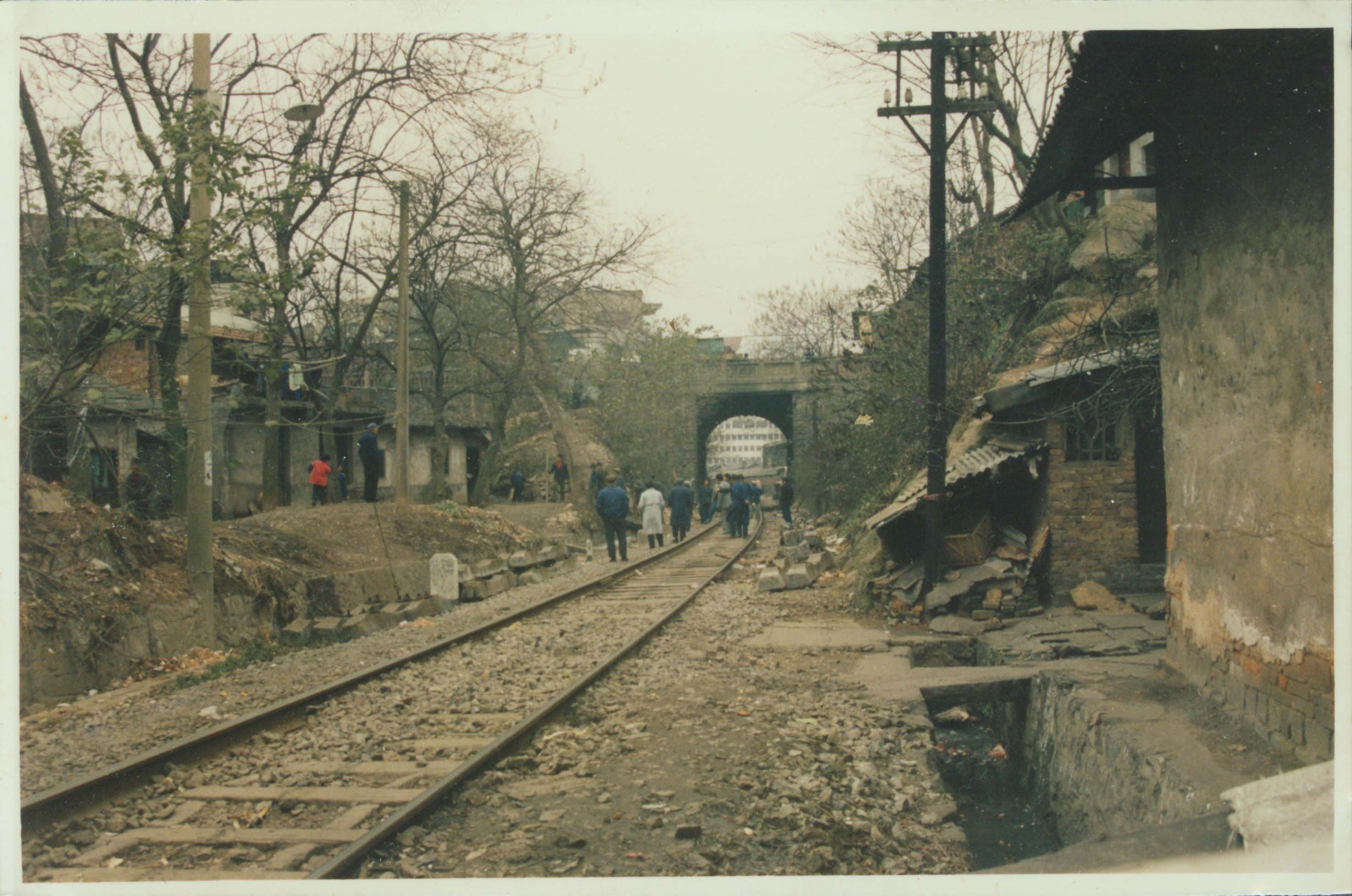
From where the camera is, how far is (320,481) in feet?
59.3

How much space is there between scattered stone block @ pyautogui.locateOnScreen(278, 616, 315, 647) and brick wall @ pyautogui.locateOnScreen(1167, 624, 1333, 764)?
877 centimetres

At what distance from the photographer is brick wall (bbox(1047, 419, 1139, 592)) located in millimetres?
10273

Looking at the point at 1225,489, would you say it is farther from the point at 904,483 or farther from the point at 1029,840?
the point at 904,483

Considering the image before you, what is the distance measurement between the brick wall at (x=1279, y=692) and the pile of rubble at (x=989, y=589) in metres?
4.11

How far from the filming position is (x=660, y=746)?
584cm

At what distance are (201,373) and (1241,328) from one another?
28.5 feet

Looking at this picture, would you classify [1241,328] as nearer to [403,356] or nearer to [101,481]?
[403,356]

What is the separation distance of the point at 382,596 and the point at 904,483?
337 inches

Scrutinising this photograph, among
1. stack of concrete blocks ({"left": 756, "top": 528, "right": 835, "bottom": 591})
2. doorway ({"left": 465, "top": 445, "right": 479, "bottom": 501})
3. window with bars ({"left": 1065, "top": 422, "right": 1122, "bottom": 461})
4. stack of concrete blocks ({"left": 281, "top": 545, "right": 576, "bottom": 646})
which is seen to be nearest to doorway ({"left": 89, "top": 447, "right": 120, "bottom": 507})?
stack of concrete blocks ({"left": 281, "top": 545, "right": 576, "bottom": 646})

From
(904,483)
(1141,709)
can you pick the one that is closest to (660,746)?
(1141,709)

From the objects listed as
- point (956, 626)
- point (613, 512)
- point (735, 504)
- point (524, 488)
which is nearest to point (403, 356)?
point (613, 512)

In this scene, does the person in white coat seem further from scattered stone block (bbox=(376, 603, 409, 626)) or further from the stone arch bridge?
the stone arch bridge

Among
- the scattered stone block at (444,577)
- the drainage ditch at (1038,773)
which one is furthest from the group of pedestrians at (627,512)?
the drainage ditch at (1038,773)

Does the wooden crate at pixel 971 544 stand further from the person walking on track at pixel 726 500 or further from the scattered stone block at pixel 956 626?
the person walking on track at pixel 726 500
